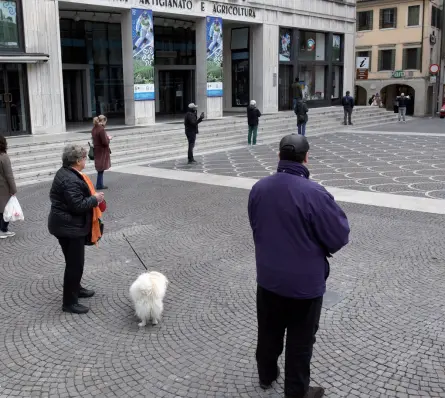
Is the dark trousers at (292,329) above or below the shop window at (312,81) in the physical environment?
below

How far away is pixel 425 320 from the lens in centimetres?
509

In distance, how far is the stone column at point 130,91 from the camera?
845 inches

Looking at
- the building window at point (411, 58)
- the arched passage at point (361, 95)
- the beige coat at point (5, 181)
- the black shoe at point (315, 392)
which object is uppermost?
the building window at point (411, 58)

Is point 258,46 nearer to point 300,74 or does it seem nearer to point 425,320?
point 300,74

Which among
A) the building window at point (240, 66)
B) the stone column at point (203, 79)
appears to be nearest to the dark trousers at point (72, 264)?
the stone column at point (203, 79)

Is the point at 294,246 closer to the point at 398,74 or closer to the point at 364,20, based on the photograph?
the point at 398,74

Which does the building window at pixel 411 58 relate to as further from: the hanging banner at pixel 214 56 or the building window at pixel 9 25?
the building window at pixel 9 25

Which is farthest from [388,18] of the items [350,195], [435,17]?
[350,195]

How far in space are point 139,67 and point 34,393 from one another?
1914 centimetres

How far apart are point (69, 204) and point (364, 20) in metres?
46.4

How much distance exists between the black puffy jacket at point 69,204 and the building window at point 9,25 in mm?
14483

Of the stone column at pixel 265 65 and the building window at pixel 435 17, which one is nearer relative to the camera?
the stone column at pixel 265 65

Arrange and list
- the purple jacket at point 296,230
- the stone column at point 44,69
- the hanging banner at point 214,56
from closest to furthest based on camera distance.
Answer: the purple jacket at point 296,230 < the stone column at point 44,69 < the hanging banner at point 214,56

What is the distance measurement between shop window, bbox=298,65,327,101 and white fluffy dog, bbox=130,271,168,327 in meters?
27.1
